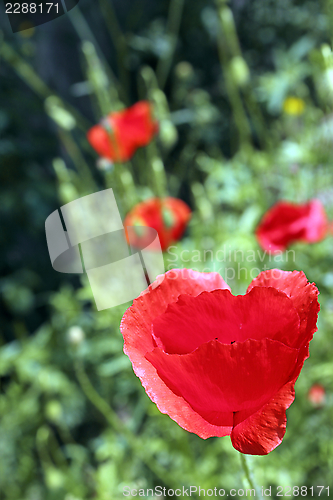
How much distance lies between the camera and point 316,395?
0.81 meters

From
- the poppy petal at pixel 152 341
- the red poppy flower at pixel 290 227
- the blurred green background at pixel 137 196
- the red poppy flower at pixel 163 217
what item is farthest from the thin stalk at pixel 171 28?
the poppy petal at pixel 152 341

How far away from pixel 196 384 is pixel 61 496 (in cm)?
100

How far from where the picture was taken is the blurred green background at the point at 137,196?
0.81 m

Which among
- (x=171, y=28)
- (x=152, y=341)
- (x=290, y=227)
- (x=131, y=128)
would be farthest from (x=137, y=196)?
(x=171, y=28)

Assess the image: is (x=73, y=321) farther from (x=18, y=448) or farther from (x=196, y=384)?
(x=196, y=384)

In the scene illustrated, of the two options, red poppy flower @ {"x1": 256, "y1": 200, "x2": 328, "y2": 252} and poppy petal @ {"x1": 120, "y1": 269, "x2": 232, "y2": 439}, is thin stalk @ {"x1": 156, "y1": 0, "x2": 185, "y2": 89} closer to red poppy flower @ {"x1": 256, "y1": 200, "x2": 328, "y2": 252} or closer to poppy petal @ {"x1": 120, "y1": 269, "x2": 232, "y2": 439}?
red poppy flower @ {"x1": 256, "y1": 200, "x2": 328, "y2": 252}

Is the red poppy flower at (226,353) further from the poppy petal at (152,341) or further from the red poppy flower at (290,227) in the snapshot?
the red poppy flower at (290,227)

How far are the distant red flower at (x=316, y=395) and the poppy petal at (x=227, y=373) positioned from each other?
0.66 meters

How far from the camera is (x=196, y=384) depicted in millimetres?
217

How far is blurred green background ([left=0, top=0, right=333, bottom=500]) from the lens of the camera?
2.66 ft

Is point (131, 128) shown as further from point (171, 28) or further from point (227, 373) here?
point (171, 28)

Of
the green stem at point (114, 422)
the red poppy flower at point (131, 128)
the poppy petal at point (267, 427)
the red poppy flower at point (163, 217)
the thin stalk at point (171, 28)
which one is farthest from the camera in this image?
the thin stalk at point (171, 28)

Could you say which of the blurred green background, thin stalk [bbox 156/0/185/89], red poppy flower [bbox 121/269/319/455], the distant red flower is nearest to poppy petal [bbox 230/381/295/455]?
red poppy flower [bbox 121/269/319/455]

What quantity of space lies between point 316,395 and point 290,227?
344mm
